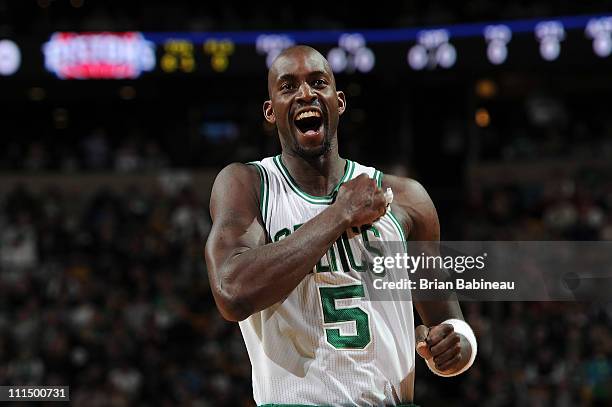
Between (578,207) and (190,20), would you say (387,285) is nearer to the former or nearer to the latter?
(578,207)

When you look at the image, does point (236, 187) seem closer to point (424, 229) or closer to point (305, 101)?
point (305, 101)

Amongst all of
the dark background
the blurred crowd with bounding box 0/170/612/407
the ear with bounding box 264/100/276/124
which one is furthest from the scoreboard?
the ear with bounding box 264/100/276/124

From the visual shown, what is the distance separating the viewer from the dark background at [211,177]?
11.6 meters

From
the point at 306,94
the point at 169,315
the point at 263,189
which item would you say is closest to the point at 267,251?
the point at 263,189

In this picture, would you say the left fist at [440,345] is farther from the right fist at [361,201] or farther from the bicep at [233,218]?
the bicep at [233,218]

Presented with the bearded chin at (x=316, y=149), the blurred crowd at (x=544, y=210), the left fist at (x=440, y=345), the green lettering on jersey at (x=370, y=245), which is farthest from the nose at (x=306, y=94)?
the blurred crowd at (x=544, y=210)

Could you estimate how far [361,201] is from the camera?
10.2ft

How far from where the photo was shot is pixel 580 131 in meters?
16.1

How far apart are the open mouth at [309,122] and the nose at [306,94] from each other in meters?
0.05

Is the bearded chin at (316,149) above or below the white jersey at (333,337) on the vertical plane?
above

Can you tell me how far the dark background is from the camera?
11.6 m

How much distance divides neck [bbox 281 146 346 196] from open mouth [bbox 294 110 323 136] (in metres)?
0.11

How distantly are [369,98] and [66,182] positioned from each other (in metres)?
5.48

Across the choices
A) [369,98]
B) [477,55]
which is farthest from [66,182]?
[477,55]
